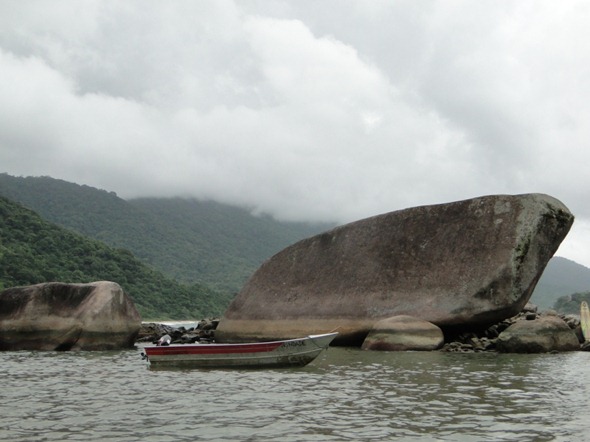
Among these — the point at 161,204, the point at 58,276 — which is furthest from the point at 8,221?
the point at 161,204

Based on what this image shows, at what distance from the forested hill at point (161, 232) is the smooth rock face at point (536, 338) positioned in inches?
2686

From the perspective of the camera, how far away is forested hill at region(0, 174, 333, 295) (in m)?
105

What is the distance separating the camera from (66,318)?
28031mm

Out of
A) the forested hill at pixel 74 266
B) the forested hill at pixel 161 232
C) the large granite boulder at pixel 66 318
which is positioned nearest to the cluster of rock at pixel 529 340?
the large granite boulder at pixel 66 318

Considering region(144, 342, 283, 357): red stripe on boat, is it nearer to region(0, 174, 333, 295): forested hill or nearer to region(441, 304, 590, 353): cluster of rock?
region(441, 304, 590, 353): cluster of rock

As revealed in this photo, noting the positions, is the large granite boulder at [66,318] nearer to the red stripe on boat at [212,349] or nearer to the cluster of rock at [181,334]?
the cluster of rock at [181,334]

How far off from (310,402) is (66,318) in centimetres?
1860

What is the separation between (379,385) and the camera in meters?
15.0

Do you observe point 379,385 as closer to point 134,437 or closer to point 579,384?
point 579,384

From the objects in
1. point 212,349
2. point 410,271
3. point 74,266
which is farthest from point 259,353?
point 74,266

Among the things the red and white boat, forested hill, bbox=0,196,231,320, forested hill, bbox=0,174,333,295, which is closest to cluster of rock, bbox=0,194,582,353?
the red and white boat

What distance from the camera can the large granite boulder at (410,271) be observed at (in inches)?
971

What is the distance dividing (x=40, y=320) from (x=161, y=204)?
135619 millimetres

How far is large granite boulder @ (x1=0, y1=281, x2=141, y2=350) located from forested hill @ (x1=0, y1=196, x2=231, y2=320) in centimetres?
1982
